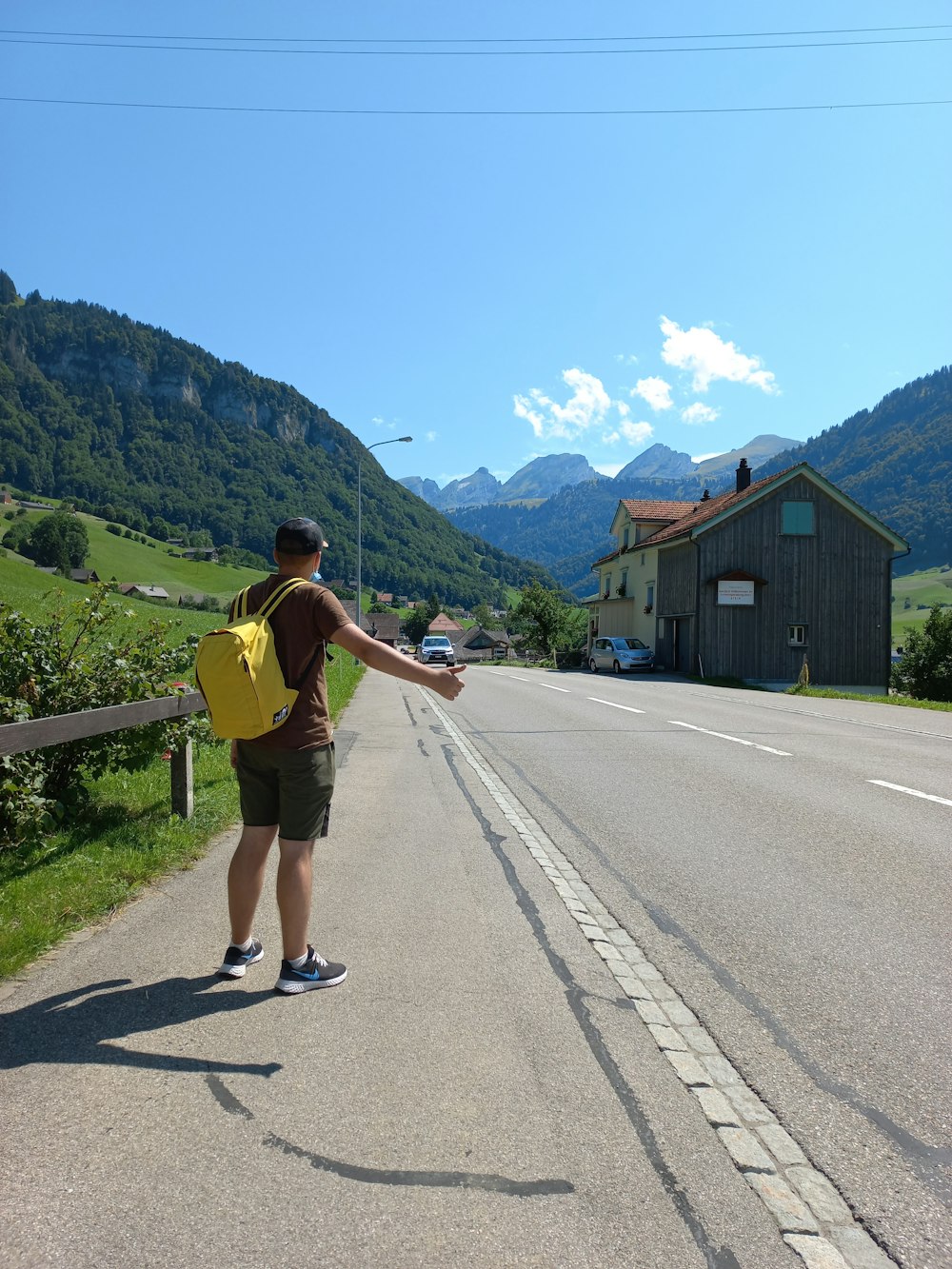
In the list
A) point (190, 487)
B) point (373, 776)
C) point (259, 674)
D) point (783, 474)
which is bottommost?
point (373, 776)

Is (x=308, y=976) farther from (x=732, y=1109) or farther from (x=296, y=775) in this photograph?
(x=732, y=1109)

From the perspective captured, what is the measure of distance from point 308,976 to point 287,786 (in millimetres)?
798

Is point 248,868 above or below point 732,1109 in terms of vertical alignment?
above

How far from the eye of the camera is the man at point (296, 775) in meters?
3.60

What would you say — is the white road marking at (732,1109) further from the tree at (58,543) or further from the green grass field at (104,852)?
the tree at (58,543)

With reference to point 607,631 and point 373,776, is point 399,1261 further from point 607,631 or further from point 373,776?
point 607,631

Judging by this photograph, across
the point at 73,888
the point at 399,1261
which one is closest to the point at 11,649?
the point at 73,888

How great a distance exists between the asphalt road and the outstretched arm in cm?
128

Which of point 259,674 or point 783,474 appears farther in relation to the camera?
point 783,474

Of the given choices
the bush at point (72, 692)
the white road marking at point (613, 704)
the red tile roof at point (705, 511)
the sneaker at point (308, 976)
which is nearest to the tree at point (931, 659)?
the red tile roof at point (705, 511)

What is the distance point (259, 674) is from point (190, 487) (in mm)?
191682

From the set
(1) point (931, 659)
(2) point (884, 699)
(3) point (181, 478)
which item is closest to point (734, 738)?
(2) point (884, 699)

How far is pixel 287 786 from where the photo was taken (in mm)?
3594

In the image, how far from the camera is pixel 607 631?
169ft
